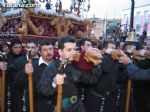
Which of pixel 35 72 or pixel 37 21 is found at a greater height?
pixel 37 21

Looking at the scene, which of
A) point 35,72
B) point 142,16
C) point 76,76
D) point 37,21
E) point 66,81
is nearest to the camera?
point 66,81

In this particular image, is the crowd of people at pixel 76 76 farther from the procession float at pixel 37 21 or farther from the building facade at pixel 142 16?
the building facade at pixel 142 16

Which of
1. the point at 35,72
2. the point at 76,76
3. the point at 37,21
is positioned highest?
the point at 37,21

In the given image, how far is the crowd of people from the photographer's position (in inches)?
161

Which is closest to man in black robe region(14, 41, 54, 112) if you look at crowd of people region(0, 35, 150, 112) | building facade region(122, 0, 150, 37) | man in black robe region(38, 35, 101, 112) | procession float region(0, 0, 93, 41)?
crowd of people region(0, 35, 150, 112)

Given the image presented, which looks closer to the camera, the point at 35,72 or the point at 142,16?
the point at 35,72

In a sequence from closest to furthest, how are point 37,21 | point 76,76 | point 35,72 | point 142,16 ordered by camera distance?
point 76,76
point 35,72
point 37,21
point 142,16

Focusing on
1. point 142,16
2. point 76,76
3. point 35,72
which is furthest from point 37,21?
point 142,16

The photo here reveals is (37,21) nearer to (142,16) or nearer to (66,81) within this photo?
(66,81)

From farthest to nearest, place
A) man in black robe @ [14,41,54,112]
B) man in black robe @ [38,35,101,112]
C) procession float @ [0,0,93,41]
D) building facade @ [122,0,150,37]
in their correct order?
building facade @ [122,0,150,37] < procession float @ [0,0,93,41] < man in black robe @ [14,41,54,112] < man in black robe @ [38,35,101,112]

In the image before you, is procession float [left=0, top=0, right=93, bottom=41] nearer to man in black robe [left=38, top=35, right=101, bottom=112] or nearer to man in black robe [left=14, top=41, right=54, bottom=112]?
man in black robe [left=14, top=41, right=54, bottom=112]

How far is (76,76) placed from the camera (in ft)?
13.8

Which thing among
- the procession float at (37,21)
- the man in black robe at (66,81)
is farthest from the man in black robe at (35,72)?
the procession float at (37,21)

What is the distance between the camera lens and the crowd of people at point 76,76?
4102 mm
